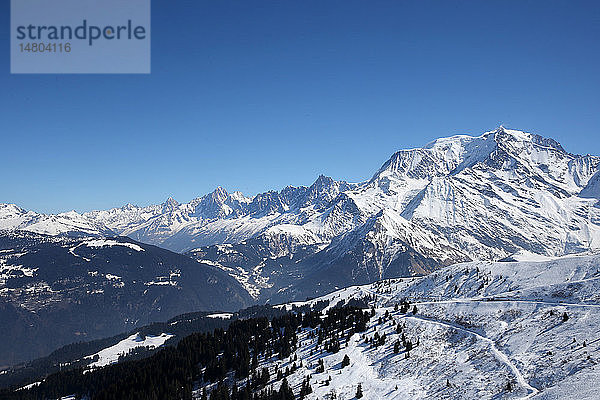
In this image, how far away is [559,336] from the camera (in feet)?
232

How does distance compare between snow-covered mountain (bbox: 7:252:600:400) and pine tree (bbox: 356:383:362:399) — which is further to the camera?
pine tree (bbox: 356:383:362:399)

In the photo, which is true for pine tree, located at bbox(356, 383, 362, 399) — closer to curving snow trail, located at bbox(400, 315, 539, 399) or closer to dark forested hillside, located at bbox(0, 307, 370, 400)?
dark forested hillside, located at bbox(0, 307, 370, 400)

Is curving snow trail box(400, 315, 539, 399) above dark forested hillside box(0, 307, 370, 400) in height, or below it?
above

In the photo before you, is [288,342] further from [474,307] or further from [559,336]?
[559,336]

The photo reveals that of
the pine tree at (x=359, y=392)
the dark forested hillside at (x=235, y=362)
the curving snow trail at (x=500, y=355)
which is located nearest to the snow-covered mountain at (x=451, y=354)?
the curving snow trail at (x=500, y=355)

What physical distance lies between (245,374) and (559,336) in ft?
216

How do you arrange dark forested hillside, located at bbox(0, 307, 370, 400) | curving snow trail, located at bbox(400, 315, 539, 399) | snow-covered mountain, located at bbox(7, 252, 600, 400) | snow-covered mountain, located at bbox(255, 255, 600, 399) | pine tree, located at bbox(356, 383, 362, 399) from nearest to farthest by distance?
1. curving snow trail, located at bbox(400, 315, 539, 399)
2. snow-covered mountain, located at bbox(255, 255, 600, 399)
3. snow-covered mountain, located at bbox(7, 252, 600, 400)
4. pine tree, located at bbox(356, 383, 362, 399)
5. dark forested hillside, located at bbox(0, 307, 370, 400)

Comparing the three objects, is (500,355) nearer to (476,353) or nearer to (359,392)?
(476,353)

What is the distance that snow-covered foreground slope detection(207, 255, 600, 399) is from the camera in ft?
193

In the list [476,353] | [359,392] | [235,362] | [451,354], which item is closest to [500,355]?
[476,353]

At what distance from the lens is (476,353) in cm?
7556

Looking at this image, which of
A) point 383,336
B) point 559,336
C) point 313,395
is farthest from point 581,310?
point 313,395

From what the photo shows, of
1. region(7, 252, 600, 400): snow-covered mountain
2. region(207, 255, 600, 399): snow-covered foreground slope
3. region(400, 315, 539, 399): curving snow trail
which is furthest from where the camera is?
region(7, 252, 600, 400): snow-covered mountain

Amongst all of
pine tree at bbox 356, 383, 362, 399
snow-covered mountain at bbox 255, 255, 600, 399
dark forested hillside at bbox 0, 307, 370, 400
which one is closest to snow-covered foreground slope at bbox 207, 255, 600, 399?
snow-covered mountain at bbox 255, 255, 600, 399
